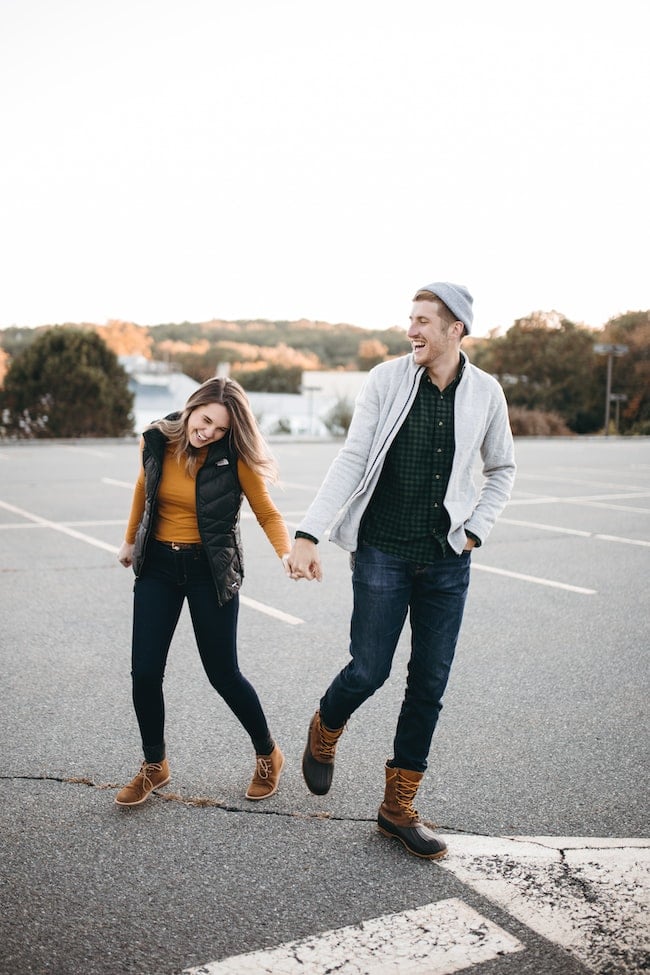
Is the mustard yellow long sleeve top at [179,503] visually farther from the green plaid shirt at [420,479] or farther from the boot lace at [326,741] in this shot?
the boot lace at [326,741]

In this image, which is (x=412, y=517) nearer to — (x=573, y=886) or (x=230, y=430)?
(x=230, y=430)

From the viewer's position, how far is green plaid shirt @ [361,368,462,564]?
10.7 feet

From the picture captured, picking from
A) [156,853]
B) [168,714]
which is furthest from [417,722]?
[168,714]

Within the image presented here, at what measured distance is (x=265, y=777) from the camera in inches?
143

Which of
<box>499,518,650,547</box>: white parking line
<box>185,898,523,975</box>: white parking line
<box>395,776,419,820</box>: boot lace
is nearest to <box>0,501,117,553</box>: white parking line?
<box>499,518,650,547</box>: white parking line

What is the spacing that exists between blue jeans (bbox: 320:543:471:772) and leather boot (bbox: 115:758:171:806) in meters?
0.85

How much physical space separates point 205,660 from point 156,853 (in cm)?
76

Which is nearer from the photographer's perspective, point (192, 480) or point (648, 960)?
point (648, 960)

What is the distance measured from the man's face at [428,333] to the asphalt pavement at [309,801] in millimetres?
1321

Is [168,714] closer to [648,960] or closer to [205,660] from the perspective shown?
[205,660]

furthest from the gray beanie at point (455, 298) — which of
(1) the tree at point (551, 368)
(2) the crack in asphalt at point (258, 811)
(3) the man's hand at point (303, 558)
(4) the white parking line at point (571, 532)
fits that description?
(1) the tree at point (551, 368)

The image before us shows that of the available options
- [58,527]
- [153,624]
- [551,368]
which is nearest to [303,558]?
[153,624]

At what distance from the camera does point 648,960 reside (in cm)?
258

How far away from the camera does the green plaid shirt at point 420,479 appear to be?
3.27 metres
